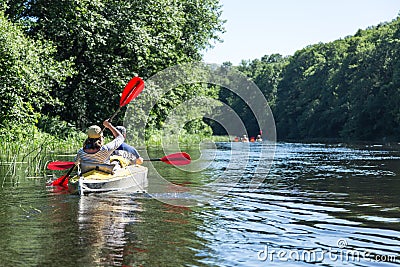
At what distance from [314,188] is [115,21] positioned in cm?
1350

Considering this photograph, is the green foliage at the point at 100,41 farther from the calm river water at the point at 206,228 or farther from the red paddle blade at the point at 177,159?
the calm river water at the point at 206,228

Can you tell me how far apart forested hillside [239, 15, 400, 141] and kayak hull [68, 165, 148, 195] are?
141 ft

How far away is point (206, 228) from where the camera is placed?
6754 mm

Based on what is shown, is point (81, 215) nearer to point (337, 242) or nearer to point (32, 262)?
point (32, 262)

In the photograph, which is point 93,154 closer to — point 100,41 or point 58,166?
point 58,166

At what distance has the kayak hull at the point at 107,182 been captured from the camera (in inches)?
370

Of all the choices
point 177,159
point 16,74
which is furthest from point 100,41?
point 177,159

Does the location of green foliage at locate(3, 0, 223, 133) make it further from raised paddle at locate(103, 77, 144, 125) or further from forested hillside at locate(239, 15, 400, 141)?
forested hillside at locate(239, 15, 400, 141)

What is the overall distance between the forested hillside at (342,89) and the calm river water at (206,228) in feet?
142

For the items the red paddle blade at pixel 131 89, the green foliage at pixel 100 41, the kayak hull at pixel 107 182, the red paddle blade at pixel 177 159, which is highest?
the green foliage at pixel 100 41

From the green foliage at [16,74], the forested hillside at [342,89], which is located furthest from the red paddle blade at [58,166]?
the forested hillside at [342,89]

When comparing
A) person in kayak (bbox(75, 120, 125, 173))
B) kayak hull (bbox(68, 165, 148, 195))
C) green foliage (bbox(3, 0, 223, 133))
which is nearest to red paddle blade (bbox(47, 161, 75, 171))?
kayak hull (bbox(68, 165, 148, 195))

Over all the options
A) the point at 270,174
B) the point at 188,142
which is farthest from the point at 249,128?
the point at 270,174

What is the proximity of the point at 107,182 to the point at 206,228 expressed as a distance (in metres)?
3.39
